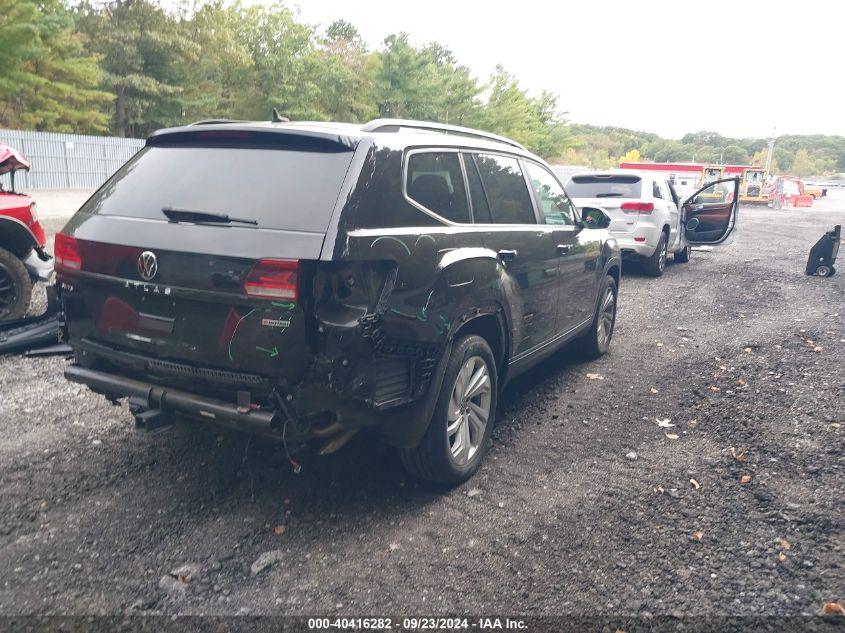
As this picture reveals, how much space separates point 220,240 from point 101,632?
1.57m

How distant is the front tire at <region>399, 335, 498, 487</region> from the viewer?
11.4ft

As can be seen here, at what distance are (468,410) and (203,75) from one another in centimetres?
3900

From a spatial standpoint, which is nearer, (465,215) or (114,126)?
(465,215)

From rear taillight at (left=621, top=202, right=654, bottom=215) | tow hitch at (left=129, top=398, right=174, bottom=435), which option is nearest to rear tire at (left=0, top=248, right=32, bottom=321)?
tow hitch at (left=129, top=398, right=174, bottom=435)

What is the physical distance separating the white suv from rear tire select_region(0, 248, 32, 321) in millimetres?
8047

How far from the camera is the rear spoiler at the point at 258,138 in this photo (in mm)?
3145

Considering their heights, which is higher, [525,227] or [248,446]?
[525,227]

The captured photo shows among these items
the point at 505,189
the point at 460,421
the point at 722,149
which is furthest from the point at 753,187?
the point at 722,149

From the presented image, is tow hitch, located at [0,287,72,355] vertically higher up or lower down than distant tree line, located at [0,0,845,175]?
lower down

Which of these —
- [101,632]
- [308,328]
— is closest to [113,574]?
[101,632]

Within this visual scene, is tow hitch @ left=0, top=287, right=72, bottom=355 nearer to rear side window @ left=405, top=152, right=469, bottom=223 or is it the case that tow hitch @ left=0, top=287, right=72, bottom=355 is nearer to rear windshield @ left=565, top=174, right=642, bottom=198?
rear side window @ left=405, top=152, right=469, bottom=223

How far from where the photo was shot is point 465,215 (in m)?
3.78

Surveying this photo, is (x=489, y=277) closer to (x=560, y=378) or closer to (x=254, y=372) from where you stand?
(x=254, y=372)

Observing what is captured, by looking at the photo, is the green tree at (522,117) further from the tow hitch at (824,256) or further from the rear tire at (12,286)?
the rear tire at (12,286)
